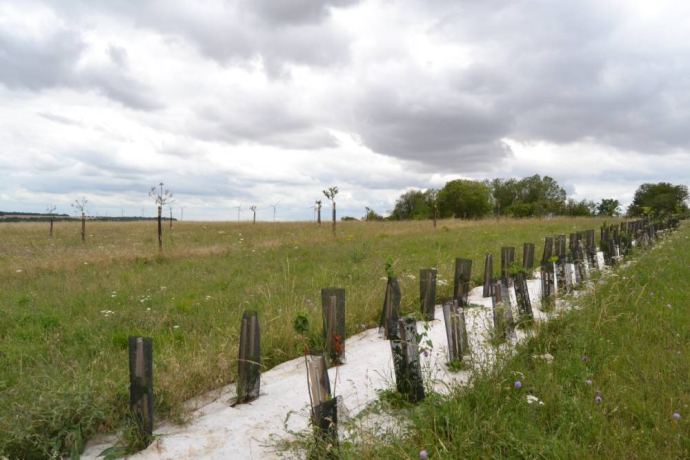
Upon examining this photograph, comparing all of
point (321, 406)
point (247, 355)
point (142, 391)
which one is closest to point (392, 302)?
point (247, 355)

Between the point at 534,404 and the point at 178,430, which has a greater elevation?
the point at 534,404

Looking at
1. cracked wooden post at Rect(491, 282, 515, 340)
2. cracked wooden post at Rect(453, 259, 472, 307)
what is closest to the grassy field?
cracked wooden post at Rect(453, 259, 472, 307)

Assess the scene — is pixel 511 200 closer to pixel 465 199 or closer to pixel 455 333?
pixel 465 199

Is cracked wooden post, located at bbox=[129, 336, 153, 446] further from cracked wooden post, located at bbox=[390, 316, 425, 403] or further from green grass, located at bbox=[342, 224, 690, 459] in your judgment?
cracked wooden post, located at bbox=[390, 316, 425, 403]

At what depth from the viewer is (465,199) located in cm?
7188

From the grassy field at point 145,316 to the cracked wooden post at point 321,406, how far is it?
52.9 inches

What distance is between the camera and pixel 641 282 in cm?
703

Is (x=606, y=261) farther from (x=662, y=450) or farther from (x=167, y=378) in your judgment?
(x=167, y=378)

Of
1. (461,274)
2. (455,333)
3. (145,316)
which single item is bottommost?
(145,316)

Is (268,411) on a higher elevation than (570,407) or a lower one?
lower

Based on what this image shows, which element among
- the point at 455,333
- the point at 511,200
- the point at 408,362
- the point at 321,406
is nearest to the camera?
the point at 321,406

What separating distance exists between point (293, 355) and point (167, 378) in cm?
145

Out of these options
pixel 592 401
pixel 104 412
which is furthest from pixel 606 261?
pixel 104 412

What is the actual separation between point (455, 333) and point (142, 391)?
→ 2641 millimetres
